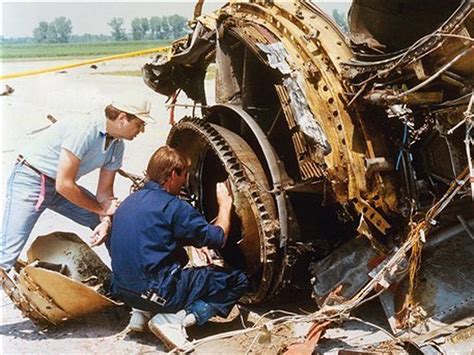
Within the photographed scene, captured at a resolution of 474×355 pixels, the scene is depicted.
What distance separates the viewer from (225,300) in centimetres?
464

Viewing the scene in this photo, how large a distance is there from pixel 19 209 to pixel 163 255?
112 cm

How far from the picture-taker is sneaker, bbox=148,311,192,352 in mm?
4367

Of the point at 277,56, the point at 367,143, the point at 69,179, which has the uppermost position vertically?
the point at 277,56

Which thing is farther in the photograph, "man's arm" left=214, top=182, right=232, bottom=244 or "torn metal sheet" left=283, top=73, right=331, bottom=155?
"man's arm" left=214, top=182, right=232, bottom=244

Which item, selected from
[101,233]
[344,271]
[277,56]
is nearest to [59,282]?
[101,233]

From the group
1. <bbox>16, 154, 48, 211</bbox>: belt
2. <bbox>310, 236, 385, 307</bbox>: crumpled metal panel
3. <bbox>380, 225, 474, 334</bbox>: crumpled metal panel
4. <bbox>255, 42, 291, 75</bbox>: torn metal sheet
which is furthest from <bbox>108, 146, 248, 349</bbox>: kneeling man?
<bbox>380, 225, 474, 334</bbox>: crumpled metal panel

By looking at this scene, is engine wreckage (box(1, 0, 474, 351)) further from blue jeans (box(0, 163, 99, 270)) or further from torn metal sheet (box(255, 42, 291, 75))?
blue jeans (box(0, 163, 99, 270))

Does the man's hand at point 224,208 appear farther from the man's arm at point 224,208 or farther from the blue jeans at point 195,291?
the blue jeans at point 195,291

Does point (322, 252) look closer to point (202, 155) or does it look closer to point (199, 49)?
point (202, 155)

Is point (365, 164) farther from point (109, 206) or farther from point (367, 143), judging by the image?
point (109, 206)

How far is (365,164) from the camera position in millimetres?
4051

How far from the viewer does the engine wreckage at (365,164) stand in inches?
150

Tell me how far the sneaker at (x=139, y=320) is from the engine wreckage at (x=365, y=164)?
0.70m

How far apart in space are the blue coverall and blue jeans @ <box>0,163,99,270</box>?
0.69m
